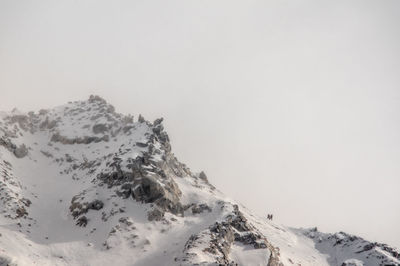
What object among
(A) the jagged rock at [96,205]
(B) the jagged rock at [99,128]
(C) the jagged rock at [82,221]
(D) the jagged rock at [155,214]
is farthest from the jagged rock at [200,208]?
(B) the jagged rock at [99,128]

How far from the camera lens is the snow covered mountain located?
79688mm

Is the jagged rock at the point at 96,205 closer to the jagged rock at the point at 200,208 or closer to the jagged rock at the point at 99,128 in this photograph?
the jagged rock at the point at 200,208

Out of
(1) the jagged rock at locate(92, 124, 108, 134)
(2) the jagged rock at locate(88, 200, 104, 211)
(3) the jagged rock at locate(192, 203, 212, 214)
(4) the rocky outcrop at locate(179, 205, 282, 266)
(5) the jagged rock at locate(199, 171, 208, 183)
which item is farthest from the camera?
(5) the jagged rock at locate(199, 171, 208, 183)

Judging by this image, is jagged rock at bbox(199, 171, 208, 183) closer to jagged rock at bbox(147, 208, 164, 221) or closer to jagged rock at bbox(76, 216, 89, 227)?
jagged rock at bbox(147, 208, 164, 221)

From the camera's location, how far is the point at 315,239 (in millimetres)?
127562

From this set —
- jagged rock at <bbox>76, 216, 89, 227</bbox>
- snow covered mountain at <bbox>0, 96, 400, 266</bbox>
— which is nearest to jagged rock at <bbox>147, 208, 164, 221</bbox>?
snow covered mountain at <bbox>0, 96, 400, 266</bbox>

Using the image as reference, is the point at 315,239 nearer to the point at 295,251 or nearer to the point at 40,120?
the point at 295,251

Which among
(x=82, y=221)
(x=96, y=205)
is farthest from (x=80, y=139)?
(x=82, y=221)

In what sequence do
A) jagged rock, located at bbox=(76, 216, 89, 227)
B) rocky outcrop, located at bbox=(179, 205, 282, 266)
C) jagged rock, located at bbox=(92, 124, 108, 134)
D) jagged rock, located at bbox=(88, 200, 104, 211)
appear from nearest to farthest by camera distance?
rocky outcrop, located at bbox=(179, 205, 282, 266), jagged rock, located at bbox=(76, 216, 89, 227), jagged rock, located at bbox=(88, 200, 104, 211), jagged rock, located at bbox=(92, 124, 108, 134)

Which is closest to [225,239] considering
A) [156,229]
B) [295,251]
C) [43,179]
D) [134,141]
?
[156,229]

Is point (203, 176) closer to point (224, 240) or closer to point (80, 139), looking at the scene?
point (80, 139)

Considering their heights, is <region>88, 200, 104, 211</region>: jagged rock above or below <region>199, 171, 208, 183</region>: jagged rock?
below

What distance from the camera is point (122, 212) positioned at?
90750 mm

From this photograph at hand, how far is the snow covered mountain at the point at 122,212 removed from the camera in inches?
3137
